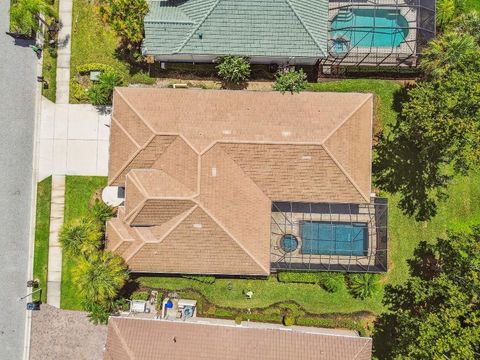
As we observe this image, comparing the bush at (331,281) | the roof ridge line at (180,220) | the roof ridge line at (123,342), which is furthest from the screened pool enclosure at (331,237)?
the roof ridge line at (123,342)

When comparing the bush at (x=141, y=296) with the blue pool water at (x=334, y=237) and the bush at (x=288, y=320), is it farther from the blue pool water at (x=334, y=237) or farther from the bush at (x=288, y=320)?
the blue pool water at (x=334, y=237)

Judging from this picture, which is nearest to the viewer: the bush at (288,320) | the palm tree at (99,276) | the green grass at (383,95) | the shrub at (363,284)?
the palm tree at (99,276)

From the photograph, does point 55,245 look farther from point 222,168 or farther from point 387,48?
point 387,48

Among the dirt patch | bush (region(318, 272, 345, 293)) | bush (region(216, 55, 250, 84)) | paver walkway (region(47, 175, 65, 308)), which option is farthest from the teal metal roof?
the dirt patch

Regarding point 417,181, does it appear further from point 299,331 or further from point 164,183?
point 164,183

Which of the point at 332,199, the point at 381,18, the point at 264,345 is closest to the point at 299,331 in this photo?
the point at 264,345

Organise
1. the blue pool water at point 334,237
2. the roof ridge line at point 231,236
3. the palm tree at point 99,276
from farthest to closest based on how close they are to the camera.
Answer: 1. the blue pool water at point 334,237
2. the roof ridge line at point 231,236
3. the palm tree at point 99,276

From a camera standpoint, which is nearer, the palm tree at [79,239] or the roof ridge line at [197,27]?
the roof ridge line at [197,27]
